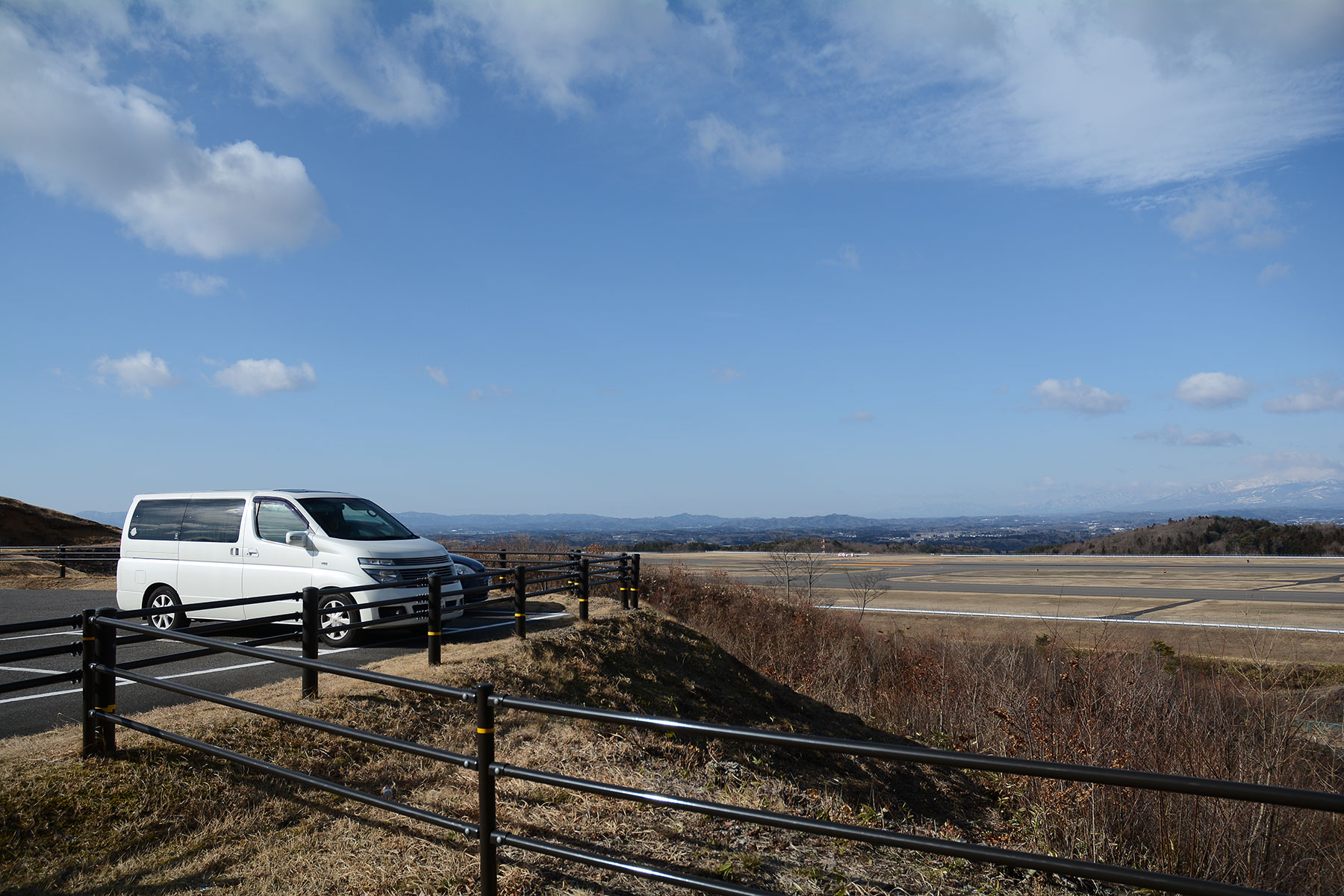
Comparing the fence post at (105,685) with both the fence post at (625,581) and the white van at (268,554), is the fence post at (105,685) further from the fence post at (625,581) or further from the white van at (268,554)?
the fence post at (625,581)

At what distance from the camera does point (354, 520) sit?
11.5 metres

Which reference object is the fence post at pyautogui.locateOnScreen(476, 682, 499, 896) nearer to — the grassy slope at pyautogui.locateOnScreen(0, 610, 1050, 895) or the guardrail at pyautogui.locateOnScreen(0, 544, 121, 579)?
the grassy slope at pyautogui.locateOnScreen(0, 610, 1050, 895)

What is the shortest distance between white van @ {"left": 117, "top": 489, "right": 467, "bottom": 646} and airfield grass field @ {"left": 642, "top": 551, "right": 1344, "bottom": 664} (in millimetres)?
11870

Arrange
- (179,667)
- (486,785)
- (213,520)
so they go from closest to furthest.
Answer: (486,785), (179,667), (213,520)

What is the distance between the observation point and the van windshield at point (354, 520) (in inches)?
436

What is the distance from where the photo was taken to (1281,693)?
10836 mm

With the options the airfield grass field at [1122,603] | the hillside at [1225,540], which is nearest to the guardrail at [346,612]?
the airfield grass field at [1122,603]

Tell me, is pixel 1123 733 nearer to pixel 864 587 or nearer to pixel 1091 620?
pixel 1091 620

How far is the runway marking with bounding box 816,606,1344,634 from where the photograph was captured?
21578 millimetres

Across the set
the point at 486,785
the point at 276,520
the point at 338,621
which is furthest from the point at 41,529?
the point at 486,785

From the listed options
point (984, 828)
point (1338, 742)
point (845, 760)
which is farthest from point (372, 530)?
point (1338, 742)

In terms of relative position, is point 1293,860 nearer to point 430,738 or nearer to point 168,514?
point 430,738

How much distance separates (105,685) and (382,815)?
7.22 feet

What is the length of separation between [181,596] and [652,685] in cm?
687
